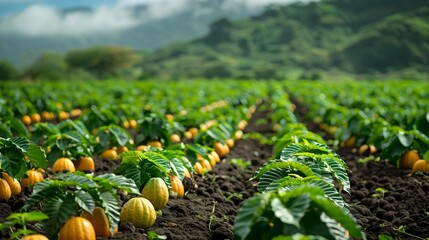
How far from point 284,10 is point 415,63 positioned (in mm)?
73797

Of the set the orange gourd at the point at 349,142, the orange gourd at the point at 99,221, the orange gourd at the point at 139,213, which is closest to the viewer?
the orange gourd at the point at 99,221

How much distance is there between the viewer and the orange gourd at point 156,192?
4.78 meters

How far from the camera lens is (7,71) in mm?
61438

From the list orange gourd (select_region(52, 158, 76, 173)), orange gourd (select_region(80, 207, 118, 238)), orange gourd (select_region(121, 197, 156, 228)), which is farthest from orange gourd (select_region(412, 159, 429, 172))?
orange gourd (select_region(52, 158, 76, 173))

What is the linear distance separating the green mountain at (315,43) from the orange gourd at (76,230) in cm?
6869

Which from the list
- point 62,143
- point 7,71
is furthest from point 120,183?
point 7,71

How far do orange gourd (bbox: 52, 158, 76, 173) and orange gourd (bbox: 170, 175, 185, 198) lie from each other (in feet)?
5.86

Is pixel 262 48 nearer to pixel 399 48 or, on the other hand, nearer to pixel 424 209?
pixel 399 48

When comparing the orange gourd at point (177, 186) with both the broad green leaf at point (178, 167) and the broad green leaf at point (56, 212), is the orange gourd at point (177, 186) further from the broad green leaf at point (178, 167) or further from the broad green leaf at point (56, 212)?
the broad green leaf at point (56, 212)

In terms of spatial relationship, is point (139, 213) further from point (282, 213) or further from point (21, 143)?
point (282, 213)

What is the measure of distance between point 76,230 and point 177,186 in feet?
6.51

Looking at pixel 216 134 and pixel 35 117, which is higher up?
pixel 216 134

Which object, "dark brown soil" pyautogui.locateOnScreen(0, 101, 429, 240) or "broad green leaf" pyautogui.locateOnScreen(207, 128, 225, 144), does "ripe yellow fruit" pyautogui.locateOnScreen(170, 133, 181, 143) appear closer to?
"broad green leaf" pyautogui.locateOnScreen(207, 128, 225, 144)

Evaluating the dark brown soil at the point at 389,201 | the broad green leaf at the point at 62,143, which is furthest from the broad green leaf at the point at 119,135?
the dark brown soil at the point at 389,201
